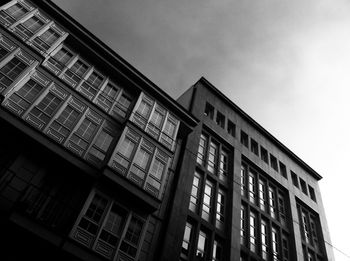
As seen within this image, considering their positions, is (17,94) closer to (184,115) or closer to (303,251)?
(184,115)

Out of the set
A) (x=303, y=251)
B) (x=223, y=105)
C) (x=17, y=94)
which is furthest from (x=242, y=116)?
(x=17, y=94)

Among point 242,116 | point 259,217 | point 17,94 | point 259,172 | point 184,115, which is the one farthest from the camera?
point 242,116

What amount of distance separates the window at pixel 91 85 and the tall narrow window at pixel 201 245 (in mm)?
10574

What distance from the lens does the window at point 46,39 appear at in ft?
57.9

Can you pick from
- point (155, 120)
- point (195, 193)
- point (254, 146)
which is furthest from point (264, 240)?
point (155, 120)

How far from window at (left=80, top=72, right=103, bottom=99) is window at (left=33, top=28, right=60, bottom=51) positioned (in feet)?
9.17

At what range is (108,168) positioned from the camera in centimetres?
1542

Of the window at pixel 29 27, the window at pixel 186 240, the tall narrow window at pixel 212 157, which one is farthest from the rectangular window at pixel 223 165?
the window at pixel 29 27

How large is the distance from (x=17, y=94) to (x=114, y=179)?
5.95m

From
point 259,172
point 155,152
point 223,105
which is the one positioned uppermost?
point 223,105

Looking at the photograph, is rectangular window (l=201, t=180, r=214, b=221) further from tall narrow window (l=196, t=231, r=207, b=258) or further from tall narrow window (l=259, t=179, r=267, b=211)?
tall narrow window (l=259, t=179, r=267, b=211)

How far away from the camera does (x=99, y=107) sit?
18.1 m

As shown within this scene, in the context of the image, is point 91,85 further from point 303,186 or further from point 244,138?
point 303,186

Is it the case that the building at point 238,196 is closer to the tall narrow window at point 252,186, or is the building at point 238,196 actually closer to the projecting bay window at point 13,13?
the tall narrow window at point 252,186
